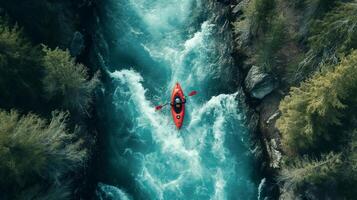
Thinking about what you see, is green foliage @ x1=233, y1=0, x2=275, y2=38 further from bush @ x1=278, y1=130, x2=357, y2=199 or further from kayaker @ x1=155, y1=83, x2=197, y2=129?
bush @ x1=278, y1=130, x2=357, y2=199

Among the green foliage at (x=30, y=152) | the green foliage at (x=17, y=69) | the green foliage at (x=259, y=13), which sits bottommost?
the green foliage at (x=30, y=152)

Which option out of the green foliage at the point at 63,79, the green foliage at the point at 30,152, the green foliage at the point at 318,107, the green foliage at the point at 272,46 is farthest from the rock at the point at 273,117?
the green foliage at the point at 30,152

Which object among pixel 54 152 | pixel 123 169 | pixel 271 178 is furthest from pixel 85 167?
pixel 271 178

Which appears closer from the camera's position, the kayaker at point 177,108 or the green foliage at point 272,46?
the green foliage at point 272,46

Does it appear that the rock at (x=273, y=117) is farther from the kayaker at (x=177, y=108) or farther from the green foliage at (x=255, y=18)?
the kayaker at (x=177, y=108)

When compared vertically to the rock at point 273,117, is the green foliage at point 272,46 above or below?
above
